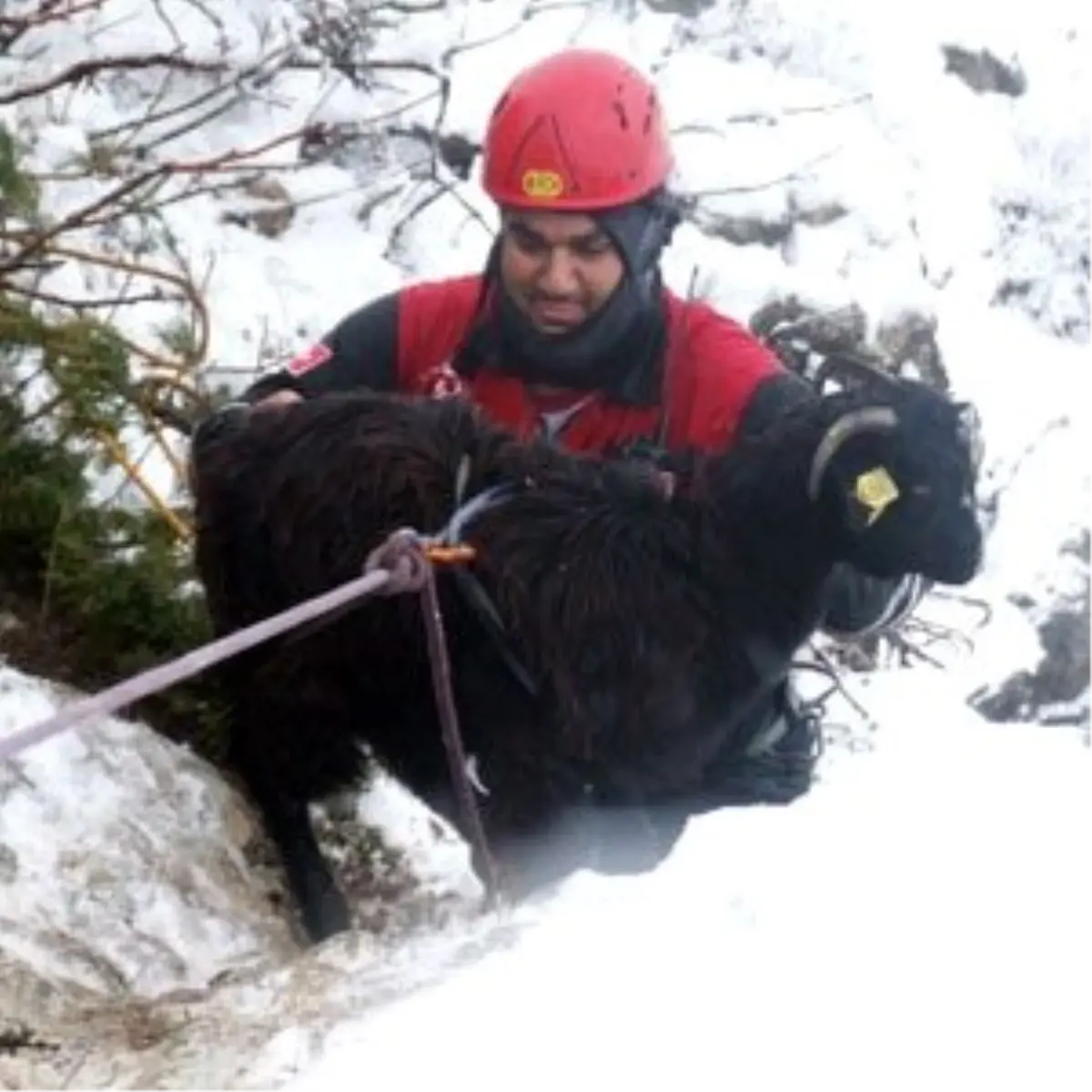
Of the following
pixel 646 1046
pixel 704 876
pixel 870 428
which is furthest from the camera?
pixel 870 428

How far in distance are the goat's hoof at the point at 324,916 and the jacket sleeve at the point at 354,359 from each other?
0.91m

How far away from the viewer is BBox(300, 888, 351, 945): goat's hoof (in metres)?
3.95

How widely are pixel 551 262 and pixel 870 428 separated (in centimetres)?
78

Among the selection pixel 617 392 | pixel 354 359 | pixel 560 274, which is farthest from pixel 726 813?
pixel 354 359

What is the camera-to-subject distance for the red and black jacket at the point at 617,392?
3.40 m

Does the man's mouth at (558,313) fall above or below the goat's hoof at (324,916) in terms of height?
above

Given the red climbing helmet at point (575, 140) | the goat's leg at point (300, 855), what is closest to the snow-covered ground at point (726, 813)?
the goat's leg at point (300, 855)

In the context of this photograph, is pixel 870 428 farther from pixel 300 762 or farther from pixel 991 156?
pixel 991 156

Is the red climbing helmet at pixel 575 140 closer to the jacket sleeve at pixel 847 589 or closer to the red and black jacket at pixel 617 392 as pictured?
the red and black jacket at pixel 617 392

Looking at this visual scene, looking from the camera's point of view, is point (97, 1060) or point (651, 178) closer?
point (97, 1060)

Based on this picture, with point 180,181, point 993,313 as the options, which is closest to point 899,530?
point 180,181

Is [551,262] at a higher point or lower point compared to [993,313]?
higher

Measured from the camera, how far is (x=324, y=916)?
13.1 feet

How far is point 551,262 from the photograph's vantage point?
361 centimetres
